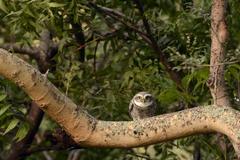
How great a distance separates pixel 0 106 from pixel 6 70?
50 centimetres

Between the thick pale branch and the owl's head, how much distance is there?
502mm

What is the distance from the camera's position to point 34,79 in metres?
1.73

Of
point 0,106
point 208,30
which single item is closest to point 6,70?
point 0,106

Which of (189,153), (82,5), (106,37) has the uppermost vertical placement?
(82,5)

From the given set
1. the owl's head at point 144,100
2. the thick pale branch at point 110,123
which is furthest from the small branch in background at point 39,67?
the thick pale branch at point 110,123

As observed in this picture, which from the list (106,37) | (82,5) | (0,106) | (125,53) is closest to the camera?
(0,106)

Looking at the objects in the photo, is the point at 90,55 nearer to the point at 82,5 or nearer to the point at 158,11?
the point at 158,11

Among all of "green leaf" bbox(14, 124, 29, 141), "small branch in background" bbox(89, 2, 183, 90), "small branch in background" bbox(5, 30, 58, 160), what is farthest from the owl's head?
"small branch in background" bbox(5, 30, 58, 160)

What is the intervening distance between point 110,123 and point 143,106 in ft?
1.66

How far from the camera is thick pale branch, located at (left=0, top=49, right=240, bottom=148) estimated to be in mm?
1733

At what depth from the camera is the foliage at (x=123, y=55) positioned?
2.32 meters

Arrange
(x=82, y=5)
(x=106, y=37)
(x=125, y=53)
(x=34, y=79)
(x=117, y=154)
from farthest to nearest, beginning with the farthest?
(x=117, y=154) < (x=125, y=53) < (x=106, y=37) < (x=82, y=5) < (x=34, y=79)

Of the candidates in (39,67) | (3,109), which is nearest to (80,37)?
(39,67)

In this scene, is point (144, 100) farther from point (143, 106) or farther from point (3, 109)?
point (3, 109)
